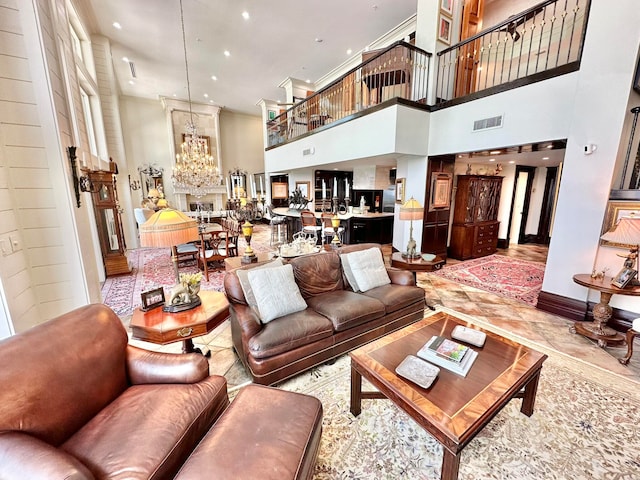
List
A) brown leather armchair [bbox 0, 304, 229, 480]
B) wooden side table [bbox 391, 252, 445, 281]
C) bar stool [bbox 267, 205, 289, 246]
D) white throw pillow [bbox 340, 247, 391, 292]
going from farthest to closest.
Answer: bar stool [bbox 267, 205, 289, 246], wooden side table [bbox 391, 252, 445, 281], white throw pillow [bbox 340, 247, 391, 292], brown leather armchair [bbox 0, 304, 229, 480]

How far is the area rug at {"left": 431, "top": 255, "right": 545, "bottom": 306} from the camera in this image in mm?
4254

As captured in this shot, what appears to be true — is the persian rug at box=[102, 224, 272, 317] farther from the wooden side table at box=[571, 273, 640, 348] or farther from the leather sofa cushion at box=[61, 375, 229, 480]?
the wooden side table at box=[571, 273, 640, 348]

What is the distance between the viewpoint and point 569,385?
224 centimetres

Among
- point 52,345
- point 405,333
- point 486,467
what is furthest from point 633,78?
point 52,345

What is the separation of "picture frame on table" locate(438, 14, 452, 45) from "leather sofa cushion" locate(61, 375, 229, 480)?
6457mm

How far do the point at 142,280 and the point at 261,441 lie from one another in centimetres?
475

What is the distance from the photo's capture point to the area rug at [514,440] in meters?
1.58

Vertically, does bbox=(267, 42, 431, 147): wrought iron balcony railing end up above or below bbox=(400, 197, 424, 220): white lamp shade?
above

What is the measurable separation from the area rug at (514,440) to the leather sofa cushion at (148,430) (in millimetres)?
792

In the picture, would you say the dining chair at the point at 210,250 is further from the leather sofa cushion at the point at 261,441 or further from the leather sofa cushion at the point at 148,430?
the leather sofa cushion at the point at 261,441

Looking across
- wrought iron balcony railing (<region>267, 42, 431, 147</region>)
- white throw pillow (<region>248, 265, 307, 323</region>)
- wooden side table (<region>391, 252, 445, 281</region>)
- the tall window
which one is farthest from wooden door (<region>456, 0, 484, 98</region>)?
the tall window

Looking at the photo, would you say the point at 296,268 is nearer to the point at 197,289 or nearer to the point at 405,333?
the point at 197,289

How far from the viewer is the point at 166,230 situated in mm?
2049

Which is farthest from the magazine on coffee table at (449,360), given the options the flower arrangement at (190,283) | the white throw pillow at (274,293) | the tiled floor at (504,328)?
the flower arrangement at (190,283)
